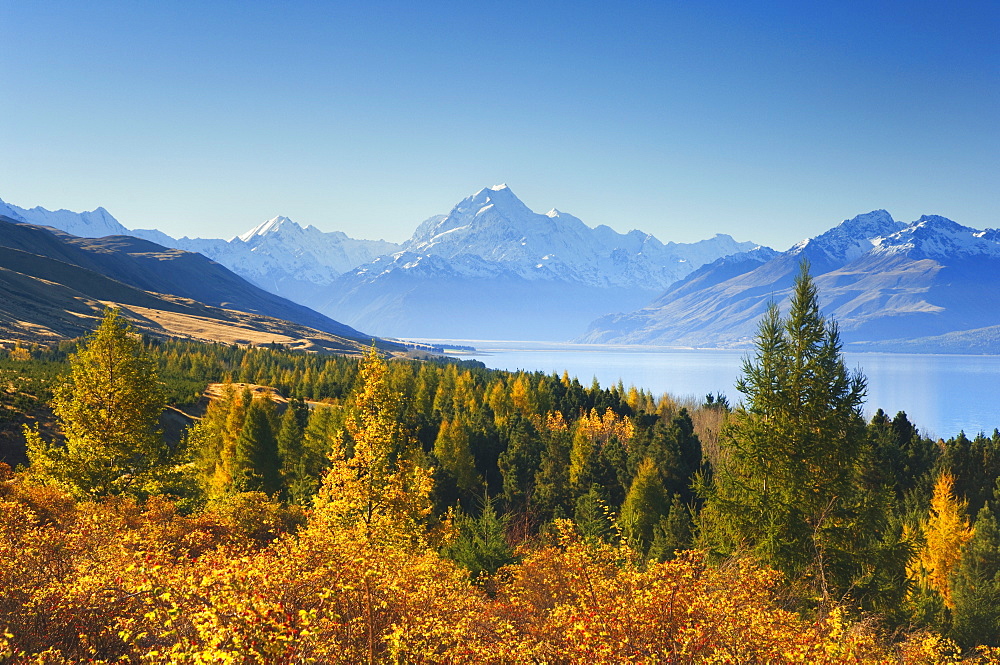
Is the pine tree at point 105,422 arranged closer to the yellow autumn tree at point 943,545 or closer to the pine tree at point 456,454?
the pine tree at point 456,454

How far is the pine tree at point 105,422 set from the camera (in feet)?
112

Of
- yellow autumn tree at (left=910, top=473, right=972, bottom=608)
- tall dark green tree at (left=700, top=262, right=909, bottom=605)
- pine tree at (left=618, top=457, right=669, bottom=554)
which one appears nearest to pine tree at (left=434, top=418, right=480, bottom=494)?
pine tree at (left=618, top=457, right=669, bottom=554)

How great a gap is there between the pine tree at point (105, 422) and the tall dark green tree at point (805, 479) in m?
30.0

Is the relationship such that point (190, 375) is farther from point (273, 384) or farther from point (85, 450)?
point (85, 450)

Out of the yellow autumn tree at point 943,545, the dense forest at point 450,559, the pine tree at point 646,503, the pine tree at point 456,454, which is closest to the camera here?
the dense forest at point 450,559

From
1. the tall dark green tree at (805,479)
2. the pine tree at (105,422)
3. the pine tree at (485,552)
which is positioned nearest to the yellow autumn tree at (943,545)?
the tall dark green tree at (805,479)

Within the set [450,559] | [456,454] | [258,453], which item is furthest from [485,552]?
[456,454]

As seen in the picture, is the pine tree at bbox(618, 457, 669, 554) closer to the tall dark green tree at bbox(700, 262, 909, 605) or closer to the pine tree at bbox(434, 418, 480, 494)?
the pine tree at bbox(434, 418, 480, 494)

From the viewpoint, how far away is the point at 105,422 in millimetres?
34594

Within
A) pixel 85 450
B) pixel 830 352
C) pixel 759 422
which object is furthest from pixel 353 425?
pixel 830 352

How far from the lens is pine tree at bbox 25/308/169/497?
112 ft

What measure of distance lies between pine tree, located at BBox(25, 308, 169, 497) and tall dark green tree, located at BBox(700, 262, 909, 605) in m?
30.0

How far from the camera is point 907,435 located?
92062mm

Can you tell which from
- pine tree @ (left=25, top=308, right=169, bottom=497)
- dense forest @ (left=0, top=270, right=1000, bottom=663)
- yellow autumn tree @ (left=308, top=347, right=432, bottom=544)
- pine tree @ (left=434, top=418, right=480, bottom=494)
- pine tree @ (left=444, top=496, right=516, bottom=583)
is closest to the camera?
dense forest @ (left=0, top=270, right=1000, bottom=663)
